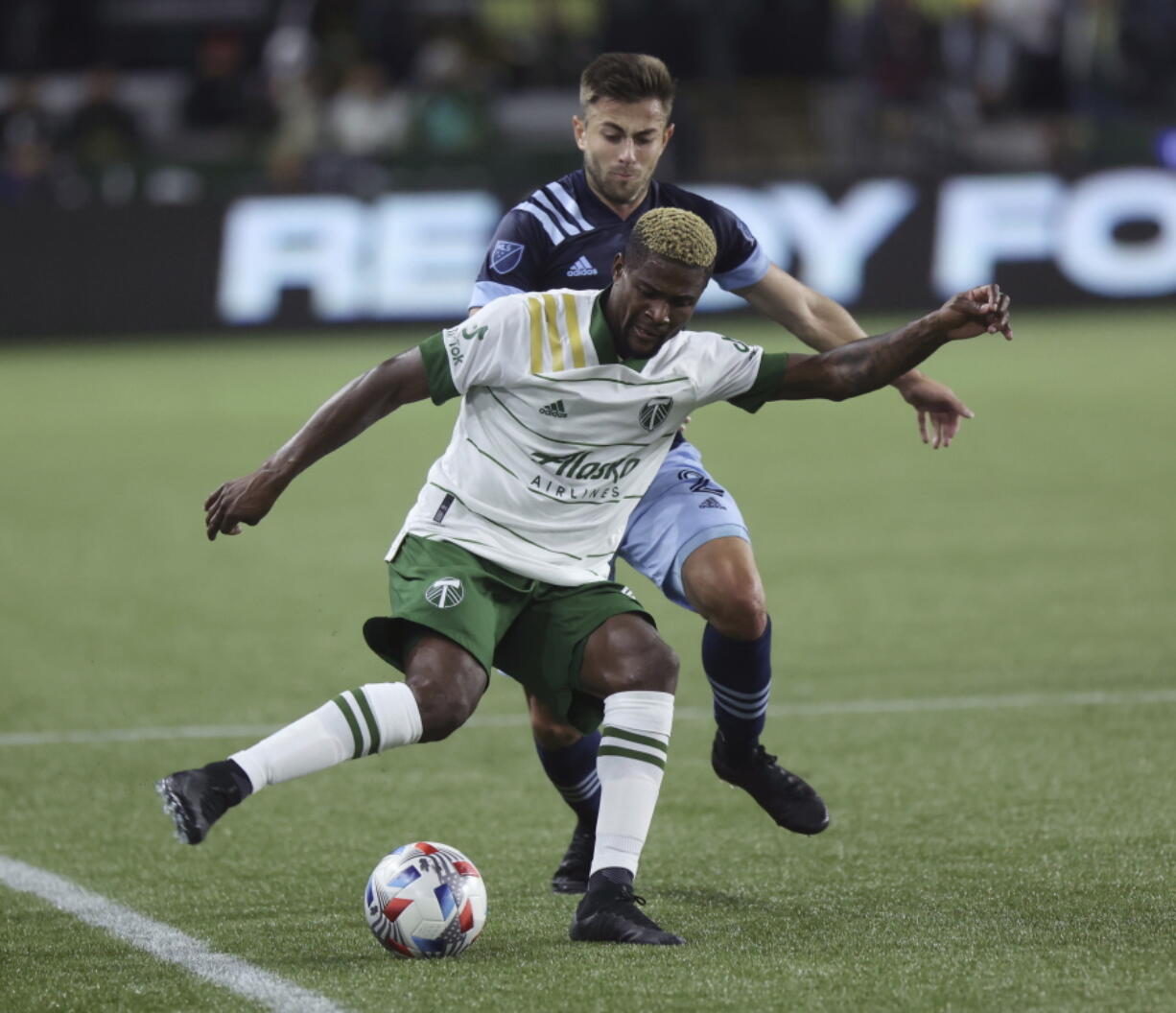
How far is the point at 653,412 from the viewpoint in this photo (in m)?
4.97

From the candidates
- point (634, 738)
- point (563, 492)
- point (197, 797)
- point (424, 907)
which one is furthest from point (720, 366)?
point (197, 797)

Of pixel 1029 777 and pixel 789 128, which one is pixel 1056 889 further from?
pixel 789 128

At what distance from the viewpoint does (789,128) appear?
2197 centimetres

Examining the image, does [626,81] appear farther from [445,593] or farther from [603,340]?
[445,593]

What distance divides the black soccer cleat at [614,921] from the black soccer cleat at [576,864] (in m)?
0.55

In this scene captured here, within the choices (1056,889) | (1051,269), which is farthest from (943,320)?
(1051,269)

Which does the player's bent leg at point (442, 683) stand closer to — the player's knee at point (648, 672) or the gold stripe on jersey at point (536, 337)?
the player's knee at point (648, 672)

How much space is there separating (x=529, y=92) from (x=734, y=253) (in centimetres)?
1769

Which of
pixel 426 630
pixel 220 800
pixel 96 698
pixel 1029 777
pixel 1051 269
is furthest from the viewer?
pixel 1051 269

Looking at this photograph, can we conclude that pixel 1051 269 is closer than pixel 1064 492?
No

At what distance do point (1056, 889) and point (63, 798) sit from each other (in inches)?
123

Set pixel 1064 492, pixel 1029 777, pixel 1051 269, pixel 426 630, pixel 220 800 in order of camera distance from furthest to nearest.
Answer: pixel 1051 269 → pixel 1064 492 → pixel 1029 777 → pixel 426 630 → pixel 220 800

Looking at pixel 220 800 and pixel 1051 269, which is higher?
pixel 220 800

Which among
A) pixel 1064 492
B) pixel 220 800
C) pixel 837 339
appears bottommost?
pixel 1064 492
